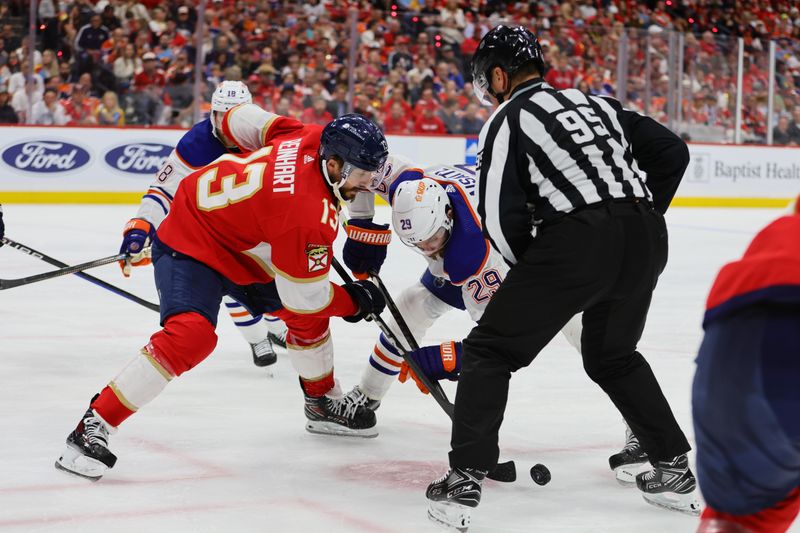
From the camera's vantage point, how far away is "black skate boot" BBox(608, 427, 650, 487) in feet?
9.57

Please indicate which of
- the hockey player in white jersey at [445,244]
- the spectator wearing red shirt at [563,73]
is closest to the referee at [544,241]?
the hockey player in white jersey at [445,244]

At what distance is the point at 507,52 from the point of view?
2574mm

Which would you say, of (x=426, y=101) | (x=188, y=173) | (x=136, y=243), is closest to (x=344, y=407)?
(x=136, y=243)

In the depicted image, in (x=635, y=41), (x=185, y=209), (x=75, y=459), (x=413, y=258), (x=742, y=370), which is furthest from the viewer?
(x=635, y=41)

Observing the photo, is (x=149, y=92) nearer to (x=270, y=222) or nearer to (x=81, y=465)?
(x=270, y=222)

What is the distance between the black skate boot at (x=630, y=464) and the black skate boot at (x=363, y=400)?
33.0 inches

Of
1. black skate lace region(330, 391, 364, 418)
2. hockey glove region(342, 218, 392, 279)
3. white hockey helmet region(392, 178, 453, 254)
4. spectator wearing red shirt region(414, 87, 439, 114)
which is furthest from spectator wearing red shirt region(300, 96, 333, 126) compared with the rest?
white hockey helmet region(392, 178, 453, 254)

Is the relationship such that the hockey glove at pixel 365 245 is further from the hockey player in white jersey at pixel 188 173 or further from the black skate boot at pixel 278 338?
the black skate boot at pixel 278 338

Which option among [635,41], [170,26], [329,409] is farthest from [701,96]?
[329,409]

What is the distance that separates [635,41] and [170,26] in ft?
16.5

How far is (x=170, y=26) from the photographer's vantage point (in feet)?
35.0

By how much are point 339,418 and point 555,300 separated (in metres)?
1.16

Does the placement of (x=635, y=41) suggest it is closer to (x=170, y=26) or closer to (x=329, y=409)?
(x=170, y=26)

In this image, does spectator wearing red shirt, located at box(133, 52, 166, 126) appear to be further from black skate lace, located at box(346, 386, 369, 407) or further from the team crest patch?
the team crest patch
